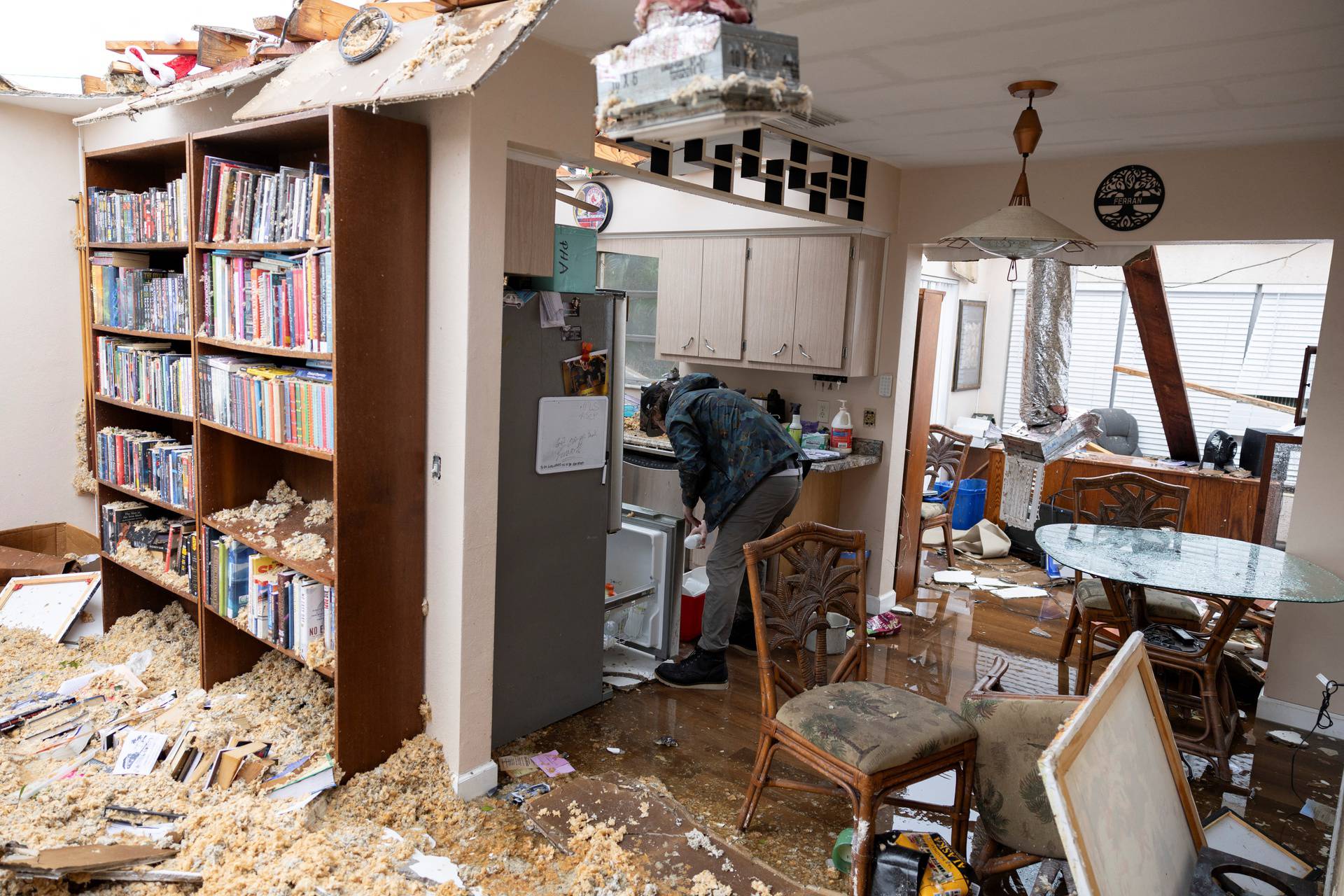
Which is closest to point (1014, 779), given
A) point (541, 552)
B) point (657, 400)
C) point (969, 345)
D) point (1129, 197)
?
point (541, 552)

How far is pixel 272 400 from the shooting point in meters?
2.74

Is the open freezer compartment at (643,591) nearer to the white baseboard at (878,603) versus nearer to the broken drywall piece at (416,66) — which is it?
the white baseboard at (878,603)

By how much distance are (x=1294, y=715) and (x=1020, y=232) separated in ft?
8.97

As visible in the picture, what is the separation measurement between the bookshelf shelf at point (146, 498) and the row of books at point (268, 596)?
0.24 meters

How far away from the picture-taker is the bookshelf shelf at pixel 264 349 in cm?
252

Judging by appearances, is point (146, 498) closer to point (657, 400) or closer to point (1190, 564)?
point (657, 400)

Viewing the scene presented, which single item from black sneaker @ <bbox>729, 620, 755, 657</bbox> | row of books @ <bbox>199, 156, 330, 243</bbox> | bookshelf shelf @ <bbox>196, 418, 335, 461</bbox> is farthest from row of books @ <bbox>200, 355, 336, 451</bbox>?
black sneaker @ <bbox>729, 620, 755, 657</bbox>

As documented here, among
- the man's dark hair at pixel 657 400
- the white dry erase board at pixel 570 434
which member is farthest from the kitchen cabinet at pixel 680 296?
the white dry erase board at pixel 570 434

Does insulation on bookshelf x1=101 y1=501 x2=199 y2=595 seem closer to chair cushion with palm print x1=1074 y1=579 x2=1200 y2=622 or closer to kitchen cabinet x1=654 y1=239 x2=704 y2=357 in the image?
kitchen cabinet x1=654 y1=239 x2=704 y2=357

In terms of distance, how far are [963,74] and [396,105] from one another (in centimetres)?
186

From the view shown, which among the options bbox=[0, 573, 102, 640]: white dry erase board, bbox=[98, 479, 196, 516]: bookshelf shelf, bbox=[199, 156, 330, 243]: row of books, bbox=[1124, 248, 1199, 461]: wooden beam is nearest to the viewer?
bbox=[199, 156, 330, 243]: row of books

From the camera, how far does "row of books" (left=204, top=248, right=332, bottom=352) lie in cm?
252

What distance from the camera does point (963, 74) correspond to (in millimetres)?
2834

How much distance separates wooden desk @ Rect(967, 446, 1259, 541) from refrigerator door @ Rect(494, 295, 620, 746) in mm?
3171
